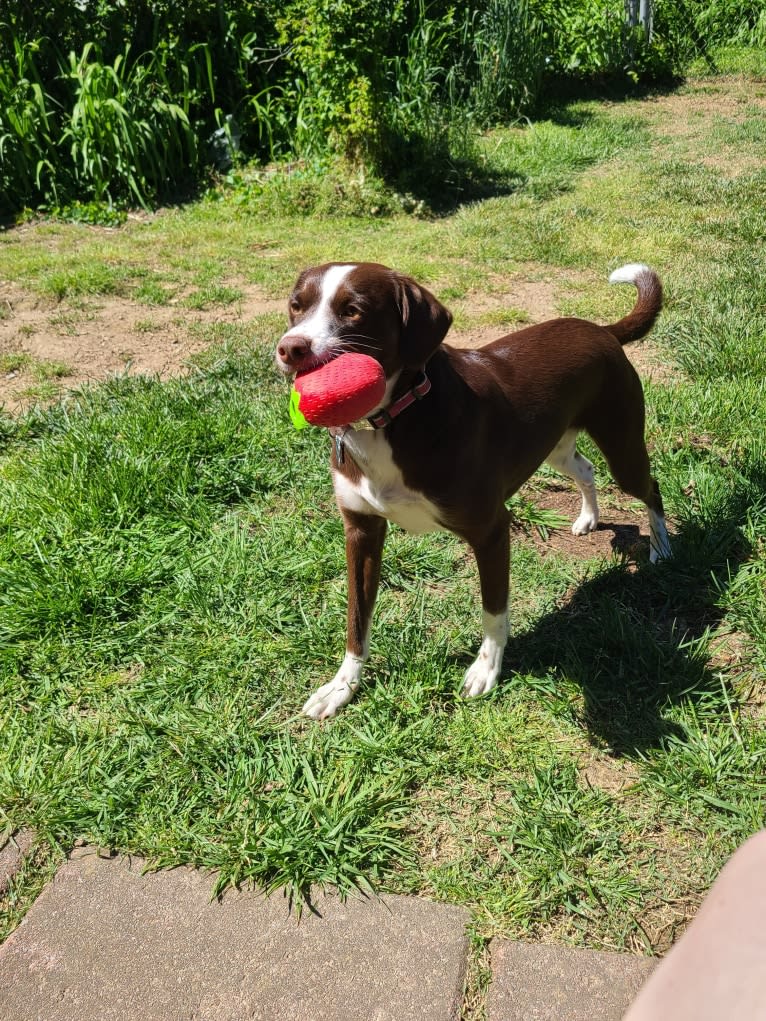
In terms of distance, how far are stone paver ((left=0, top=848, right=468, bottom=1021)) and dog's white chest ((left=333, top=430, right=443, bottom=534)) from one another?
99 cm

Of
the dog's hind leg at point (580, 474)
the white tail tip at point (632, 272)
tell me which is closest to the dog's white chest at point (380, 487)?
the dog's hind leg at point (580, 474)

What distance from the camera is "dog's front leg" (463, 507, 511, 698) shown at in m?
2.48

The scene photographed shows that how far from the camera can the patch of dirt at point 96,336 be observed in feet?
15.1

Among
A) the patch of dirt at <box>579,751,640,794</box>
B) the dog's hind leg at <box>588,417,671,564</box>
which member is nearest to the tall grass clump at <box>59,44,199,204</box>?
the dog's hind leg at <box>588,417,671,564</box>

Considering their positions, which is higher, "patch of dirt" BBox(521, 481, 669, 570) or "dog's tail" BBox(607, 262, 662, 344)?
"dog's tail" BBox(607, 262, 662, 344)

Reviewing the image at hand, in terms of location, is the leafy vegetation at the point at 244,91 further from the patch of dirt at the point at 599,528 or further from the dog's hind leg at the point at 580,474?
the dog's hind leg at the point at 580,474

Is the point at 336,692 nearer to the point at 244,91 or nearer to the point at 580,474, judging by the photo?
the point at 580,474

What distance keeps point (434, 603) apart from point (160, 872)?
129cm

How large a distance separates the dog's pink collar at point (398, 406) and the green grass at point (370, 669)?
89 centimetres

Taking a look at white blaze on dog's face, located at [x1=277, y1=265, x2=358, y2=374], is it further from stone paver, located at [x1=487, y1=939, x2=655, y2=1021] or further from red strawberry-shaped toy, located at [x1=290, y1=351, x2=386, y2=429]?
stone paver, located at [x1=487, y1=939, x2=655, y2=1021]

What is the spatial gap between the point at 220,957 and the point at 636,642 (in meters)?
1.53

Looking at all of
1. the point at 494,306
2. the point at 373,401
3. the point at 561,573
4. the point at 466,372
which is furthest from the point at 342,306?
the point at 494,306

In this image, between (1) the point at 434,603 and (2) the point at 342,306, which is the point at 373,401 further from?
(1) the point at 434,603

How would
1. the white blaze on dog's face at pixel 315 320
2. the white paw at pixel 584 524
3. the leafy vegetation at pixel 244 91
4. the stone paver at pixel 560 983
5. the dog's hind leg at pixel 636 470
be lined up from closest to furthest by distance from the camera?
the stone paver at pixel 560 983 → the white blaze on dog's face at pixel 315 320 → the dog's hind leg at pixel 636 470 → the white paw at pixel 584 524 → the leafy vegetation at pixel 244 91
